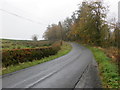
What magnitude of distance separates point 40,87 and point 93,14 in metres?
31.1

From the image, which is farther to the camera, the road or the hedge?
the hedge

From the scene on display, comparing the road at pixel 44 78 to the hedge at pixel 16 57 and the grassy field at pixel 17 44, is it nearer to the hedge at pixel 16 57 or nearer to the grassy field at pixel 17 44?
the hedge at pixel 16 57

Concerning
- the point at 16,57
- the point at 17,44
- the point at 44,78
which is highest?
the point at 17,44

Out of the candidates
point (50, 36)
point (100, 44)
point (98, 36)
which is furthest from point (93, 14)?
point (50, 36)

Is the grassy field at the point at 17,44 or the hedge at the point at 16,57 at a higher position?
the grassy field at the point at 17,44

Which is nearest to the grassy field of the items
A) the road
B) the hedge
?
the hedge

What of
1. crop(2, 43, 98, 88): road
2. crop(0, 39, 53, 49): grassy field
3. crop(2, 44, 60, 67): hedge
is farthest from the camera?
crop(0, 39, 53, 49): grassy field

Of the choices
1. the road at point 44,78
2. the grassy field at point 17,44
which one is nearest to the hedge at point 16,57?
the road at point 44,78

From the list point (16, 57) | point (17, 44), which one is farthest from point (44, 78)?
point (17, 44)

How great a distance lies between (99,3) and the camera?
33969mm

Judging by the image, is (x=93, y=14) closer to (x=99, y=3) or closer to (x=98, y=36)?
(x=99, y=3)

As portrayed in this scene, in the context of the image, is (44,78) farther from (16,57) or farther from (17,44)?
(17,44)

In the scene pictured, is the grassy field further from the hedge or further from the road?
the road

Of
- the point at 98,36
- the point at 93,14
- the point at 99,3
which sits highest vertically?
the point at 99,3
